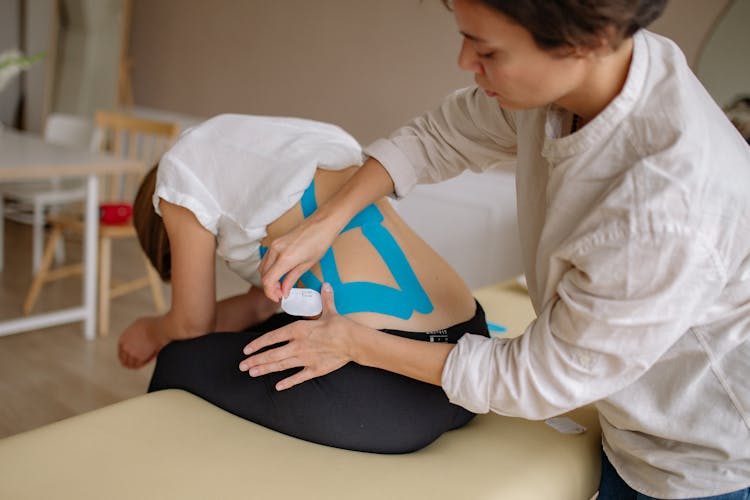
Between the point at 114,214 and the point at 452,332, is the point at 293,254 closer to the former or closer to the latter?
the point at 452,332

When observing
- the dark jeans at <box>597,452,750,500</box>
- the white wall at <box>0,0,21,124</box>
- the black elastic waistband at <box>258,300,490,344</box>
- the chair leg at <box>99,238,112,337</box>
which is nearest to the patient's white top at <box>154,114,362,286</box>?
the black elastic waistband at <box>258,300,490,344</box>

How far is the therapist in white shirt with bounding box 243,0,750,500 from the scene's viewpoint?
2.77 ft

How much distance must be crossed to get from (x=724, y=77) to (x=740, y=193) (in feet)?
6.82

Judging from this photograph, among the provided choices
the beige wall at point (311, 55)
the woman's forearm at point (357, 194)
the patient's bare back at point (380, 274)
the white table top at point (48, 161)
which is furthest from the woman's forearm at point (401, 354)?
the beige wall at point (311, 55)

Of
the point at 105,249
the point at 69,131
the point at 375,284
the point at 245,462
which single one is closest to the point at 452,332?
the point at 375,284

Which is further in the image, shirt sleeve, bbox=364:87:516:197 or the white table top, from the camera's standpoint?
the white table top

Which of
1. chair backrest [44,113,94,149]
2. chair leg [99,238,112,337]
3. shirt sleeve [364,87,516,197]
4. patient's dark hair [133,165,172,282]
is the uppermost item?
shirt sleeve [364,87,516,197]

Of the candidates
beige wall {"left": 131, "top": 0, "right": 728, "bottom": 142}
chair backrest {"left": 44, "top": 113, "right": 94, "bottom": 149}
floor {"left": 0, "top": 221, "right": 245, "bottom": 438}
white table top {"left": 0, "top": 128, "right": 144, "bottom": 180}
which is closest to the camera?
floor {"left": 0, "top": 221, "right": 245, "bottom": 438}

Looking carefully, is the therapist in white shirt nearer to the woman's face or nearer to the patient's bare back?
the woman's face

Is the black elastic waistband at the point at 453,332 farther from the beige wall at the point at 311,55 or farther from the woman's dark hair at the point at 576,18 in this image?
the beige wall at the point at 311,55

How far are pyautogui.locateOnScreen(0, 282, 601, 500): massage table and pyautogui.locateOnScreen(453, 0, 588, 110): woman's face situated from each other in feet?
1.92

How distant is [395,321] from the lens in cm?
124

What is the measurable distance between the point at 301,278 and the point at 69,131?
10.2 feet

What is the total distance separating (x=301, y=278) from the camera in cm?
130
